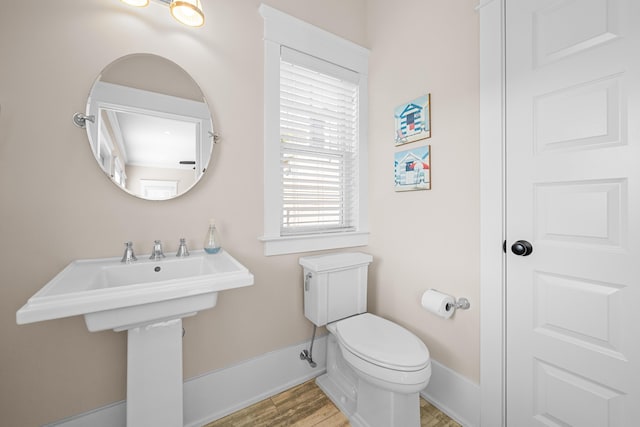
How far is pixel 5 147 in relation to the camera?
1083 millimetres

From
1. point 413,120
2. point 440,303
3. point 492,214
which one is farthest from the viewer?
point 413,120

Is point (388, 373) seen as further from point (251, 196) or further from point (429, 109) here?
point (429, 109)

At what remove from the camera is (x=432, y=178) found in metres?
1.56

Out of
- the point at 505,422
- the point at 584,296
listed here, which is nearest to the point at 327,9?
the point at 584,296

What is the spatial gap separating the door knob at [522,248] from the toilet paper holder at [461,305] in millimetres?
373

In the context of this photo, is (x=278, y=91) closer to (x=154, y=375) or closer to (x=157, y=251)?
→ (x=157, y=251)

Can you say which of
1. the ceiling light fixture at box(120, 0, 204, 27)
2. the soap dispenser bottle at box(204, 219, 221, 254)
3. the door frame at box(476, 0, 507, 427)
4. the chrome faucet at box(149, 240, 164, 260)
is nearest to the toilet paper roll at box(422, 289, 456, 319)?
the door frame at box(476, 0, 507, 427)

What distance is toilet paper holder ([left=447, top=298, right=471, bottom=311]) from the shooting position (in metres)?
1.39

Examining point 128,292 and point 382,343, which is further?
point 382,343

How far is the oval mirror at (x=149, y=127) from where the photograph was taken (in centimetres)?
123

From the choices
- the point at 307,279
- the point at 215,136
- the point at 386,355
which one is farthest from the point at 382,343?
the point at 215,136

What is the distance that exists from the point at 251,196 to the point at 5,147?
1.04 meters

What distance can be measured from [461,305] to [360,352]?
2.01 feet

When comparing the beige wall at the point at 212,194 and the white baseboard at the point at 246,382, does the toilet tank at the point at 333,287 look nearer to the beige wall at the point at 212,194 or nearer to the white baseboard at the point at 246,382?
the beige wall at the point at 212,194
